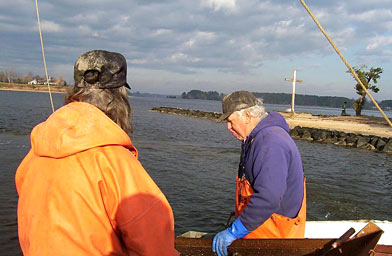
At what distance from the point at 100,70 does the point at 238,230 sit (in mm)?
2225

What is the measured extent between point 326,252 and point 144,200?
106 inches

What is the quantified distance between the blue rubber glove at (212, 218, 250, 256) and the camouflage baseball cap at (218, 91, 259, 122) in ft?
Result: 3.90

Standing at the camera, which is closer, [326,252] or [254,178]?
[254,178]

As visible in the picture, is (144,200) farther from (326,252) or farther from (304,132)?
(304,132)

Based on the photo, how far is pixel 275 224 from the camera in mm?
3359

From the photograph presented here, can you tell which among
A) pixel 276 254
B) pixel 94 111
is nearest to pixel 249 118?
pixel 276 254

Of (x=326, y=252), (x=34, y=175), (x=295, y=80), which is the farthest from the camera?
(x=295, y=80)

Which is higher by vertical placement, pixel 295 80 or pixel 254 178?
pixel 295 80

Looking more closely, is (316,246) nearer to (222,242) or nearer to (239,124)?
(222,242)

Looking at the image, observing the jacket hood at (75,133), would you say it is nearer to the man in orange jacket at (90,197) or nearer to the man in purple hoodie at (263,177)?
the man in orange jacket at (90,197)

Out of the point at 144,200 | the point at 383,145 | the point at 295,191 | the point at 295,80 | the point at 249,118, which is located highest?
the point at 295,80

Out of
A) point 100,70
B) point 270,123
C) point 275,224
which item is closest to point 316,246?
point 275,224

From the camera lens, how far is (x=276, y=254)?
3500 mm

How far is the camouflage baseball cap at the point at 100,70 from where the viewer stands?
1892 millimetres
